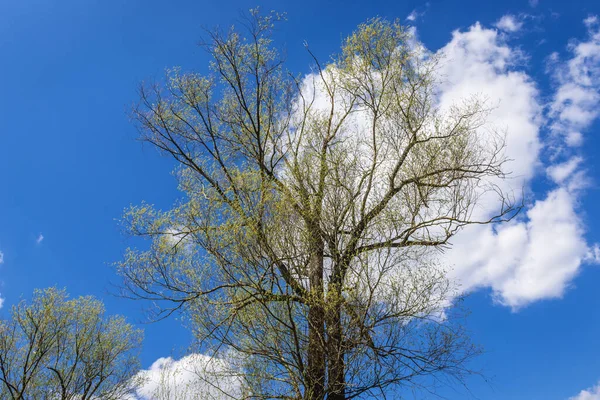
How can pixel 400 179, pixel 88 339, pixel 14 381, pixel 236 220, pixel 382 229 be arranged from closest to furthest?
pixel 236 220 < pixel 382 229 < pixel 400 179 < pixel 14 381 < pixel 88 339

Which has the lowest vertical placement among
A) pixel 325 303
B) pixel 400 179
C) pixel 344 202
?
pixel 325 303

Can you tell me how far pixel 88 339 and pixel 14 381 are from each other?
220cm

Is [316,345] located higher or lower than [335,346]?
higher

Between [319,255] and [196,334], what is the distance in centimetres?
257

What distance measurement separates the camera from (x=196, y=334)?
8.51 metres

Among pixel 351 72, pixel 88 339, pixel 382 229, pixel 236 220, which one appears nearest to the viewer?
pixel 236 220

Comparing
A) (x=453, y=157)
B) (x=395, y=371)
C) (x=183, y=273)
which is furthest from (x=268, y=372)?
(x=453, y=157)

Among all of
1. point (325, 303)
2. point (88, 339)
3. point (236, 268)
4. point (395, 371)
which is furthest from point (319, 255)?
point (88, 339)

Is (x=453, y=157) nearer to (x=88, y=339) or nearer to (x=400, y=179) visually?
(x=400, y=179)

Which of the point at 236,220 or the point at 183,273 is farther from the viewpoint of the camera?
the point at 183,273

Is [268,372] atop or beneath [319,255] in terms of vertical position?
beneath

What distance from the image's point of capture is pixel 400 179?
31.6ft

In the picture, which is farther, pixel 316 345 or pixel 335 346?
pixel 316 345

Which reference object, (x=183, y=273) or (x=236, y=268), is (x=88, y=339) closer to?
(x=183, y=273)
